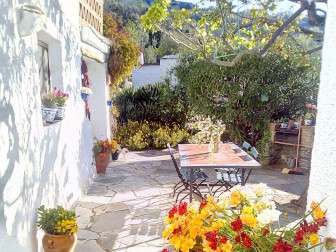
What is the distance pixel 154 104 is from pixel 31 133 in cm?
841

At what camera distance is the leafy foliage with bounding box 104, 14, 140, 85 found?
8.51m

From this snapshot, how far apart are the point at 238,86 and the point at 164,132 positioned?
120 inches

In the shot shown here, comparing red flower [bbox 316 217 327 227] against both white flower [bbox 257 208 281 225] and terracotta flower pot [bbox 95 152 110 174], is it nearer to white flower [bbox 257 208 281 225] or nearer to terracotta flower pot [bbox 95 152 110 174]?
white flower [bbox 257 208 281 225]

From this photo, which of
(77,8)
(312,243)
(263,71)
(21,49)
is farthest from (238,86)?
(312,243)

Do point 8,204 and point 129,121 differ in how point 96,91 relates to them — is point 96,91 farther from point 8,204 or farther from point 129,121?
point 8,204

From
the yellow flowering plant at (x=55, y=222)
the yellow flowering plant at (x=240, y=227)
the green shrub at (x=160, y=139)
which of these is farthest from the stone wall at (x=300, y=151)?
the yellow flowering plant at (x=240, y=227)

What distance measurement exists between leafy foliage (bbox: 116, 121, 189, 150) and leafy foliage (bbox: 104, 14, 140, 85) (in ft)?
7.94

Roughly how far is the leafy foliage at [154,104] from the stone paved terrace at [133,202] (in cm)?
244

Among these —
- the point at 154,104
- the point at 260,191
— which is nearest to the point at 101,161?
the point at 154,104

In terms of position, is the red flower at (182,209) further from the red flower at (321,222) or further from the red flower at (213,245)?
the red flower at (321,222)

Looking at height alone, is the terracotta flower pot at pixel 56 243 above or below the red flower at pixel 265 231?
below

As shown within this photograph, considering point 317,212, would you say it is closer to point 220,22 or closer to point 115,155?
point 220,22

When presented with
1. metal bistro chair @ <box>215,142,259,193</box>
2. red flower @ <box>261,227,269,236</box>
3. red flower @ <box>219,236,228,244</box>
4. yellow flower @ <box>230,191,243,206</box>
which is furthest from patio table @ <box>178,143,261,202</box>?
red flower @ <box>219,236,228,244</box>

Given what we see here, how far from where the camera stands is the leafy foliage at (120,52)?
335 inches
